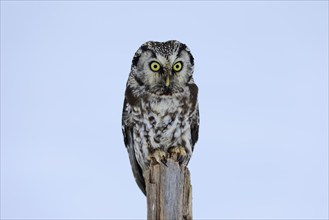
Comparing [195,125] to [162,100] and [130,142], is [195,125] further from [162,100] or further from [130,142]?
[130,142]

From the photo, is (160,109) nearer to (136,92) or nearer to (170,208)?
(136,92)

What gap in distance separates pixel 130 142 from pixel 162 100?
0.89m

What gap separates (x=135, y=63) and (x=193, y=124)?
108 cm

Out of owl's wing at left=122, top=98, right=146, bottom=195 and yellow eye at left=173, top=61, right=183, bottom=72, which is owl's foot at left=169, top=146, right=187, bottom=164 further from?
yellow eye at left=173, top=61, right=183, bottom=72

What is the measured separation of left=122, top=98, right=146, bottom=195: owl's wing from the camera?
8.12 meters

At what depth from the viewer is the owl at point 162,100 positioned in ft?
25.3

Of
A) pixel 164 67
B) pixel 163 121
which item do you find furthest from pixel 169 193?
pixel 164 67

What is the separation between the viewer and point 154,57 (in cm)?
772

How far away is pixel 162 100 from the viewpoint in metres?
7.77

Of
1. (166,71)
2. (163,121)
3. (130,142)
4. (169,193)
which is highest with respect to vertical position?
(166,71)

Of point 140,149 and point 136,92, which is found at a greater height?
point 136,92

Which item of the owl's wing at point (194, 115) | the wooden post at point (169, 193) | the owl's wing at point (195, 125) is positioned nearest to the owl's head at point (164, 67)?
the owl's wing at point (194, 115)

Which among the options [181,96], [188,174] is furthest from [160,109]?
[188,174]

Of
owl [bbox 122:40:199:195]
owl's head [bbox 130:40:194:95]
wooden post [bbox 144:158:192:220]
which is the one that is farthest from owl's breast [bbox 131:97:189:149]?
wooden post [bbox 144:158:192:220]
